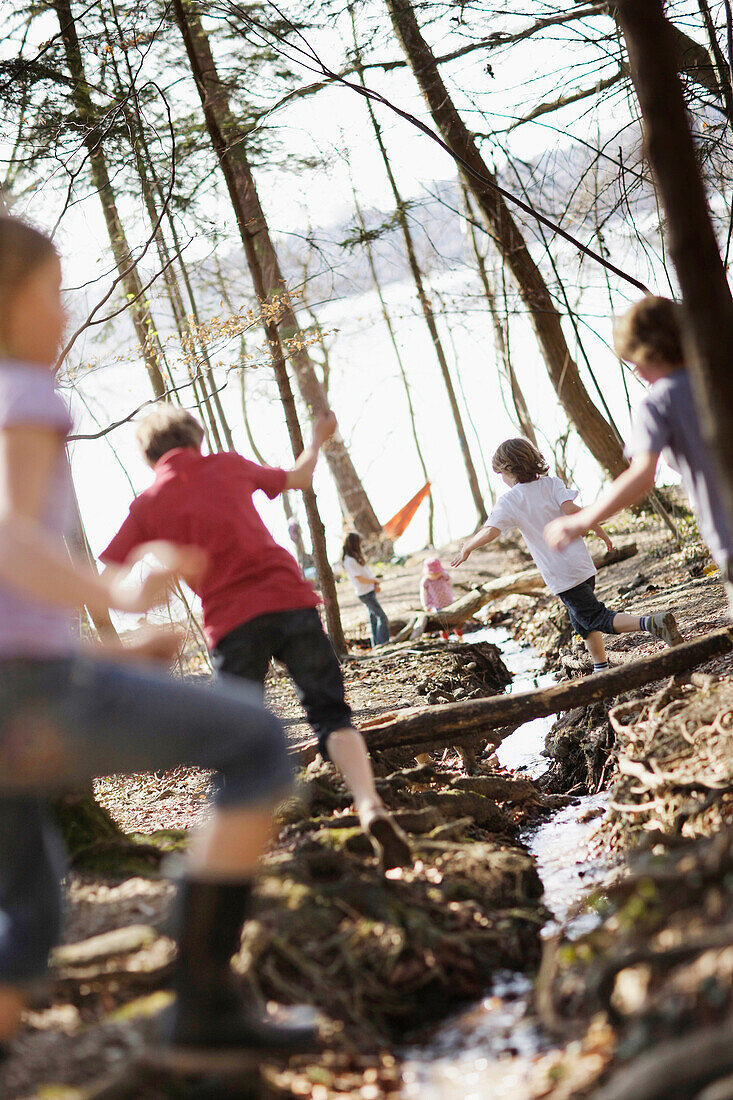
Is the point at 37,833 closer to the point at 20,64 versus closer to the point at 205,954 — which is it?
the point at 205,954

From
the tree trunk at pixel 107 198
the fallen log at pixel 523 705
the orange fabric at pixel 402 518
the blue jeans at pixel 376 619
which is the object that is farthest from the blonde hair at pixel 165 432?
the orange fabric at pixel 402 518

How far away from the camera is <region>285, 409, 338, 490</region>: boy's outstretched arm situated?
3.15 meters

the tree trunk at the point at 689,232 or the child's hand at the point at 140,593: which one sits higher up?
the tree trunk at the point at 689,232

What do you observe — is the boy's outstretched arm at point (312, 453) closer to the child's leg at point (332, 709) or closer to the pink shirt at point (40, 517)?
the child's leg at point (332, 709)

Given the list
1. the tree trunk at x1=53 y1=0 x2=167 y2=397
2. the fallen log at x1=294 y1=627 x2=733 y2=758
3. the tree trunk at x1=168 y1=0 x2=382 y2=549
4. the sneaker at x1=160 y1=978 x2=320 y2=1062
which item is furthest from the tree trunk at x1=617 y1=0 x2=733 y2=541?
the tree trunk at x1=53 y1=0 x2=167 y2=397

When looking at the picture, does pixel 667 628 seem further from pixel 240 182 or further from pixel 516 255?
pixel 240 182

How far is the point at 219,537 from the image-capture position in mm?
3025

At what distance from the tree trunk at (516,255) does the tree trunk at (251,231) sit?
1.81 m

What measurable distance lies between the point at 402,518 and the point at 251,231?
15.2 meters

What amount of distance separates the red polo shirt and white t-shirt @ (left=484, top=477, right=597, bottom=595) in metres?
3.15

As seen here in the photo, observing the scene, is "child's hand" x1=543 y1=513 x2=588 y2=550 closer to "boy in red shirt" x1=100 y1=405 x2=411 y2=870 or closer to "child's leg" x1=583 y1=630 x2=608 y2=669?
"boy in red shirt" x1=100 y1=405 x2=411 y2=870

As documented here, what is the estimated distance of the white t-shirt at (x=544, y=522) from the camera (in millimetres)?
6062

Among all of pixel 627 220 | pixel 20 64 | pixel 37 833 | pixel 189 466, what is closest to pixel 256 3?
pixel 20 64

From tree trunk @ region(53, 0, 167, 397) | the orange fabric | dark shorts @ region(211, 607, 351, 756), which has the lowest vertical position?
dark shorts @ region(211, 607, 351, 756)
